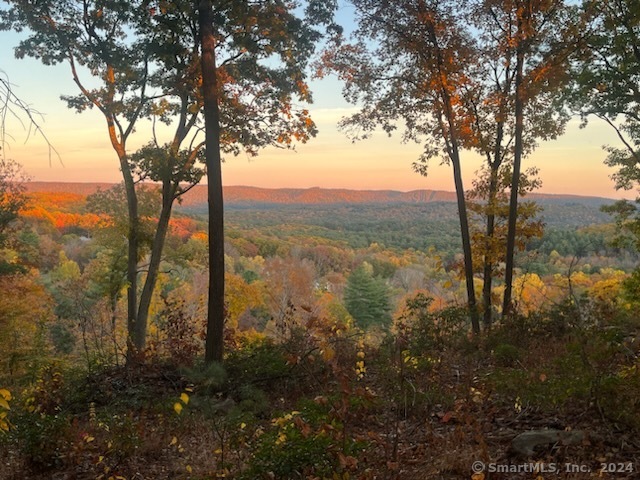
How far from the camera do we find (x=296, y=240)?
4515 inches

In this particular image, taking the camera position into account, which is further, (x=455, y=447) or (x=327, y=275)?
(x=327, y=275)

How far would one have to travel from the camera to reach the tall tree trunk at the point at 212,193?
9.12 metres

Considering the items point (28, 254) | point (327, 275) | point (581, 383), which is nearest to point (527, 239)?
point (581, 383)

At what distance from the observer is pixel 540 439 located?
4320 mm

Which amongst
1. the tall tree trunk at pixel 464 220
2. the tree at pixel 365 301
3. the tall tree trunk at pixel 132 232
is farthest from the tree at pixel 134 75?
the tree at pixel 365 301

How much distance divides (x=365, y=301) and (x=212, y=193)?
150 ft

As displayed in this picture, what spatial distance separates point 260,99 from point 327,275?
73.4m

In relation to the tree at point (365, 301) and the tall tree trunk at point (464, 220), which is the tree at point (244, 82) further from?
the tree at point (365, 301)

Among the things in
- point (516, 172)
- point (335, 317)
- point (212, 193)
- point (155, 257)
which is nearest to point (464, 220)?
point (516, 172)

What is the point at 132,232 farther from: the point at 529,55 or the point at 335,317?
the point at 529,55

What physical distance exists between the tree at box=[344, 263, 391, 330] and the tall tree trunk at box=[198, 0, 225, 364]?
43.8 metres

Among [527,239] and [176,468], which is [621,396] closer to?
[176,468]

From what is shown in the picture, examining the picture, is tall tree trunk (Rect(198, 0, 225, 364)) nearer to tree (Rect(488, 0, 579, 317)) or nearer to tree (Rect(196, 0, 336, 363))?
tree (Rect(196, 0, 336, 363))

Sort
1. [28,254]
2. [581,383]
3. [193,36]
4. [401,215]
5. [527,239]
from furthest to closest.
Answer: [401,215], [28,254], [527,239], [193,36], [581,383]
